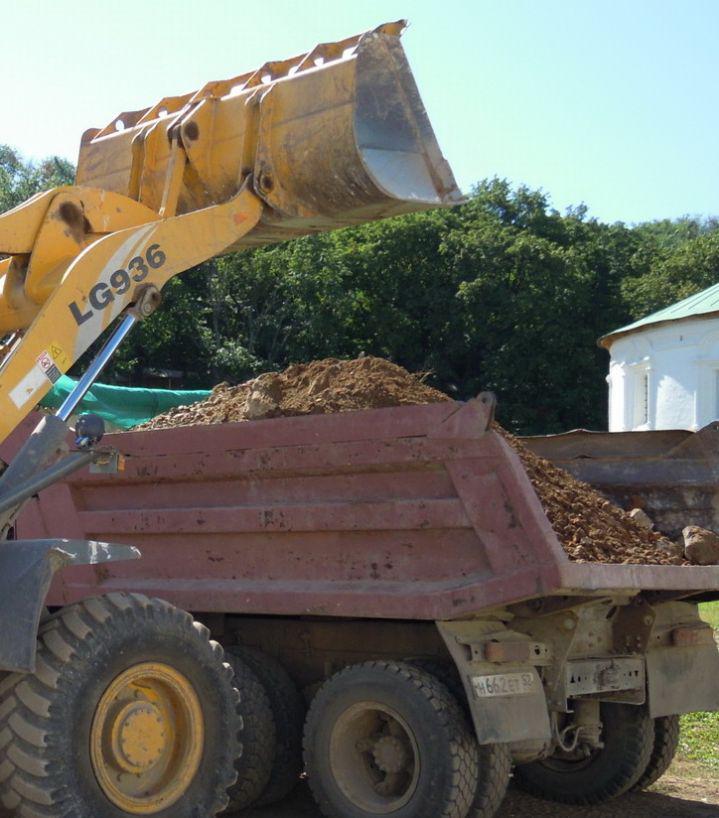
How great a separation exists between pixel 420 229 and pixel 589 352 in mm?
7066

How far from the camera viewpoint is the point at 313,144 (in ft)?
17.7

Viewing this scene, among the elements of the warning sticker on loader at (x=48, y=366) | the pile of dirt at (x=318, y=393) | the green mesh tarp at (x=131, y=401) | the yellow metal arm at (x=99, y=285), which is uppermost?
the yellow metal arm at (x=99, y=285)

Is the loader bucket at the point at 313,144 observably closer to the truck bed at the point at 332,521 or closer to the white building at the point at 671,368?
the truck bed at the point at 332,521

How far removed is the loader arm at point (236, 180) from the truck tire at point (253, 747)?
211cm

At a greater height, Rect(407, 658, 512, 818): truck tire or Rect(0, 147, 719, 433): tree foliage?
Rect(0, 147, 719, 433): tree foliage

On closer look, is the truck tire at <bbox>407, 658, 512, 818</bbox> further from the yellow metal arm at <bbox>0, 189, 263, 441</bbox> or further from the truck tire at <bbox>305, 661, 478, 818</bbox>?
the yellow metal arm at <bbox>0, 189, 263, 441</bbox>

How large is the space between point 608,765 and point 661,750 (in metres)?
0.31

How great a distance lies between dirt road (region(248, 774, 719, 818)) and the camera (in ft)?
20.0

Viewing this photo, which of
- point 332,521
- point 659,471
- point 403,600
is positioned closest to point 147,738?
point 403,600

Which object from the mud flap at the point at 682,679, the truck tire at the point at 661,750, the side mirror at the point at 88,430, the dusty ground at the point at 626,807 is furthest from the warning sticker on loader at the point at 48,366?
the truck tire at the point at 661,750

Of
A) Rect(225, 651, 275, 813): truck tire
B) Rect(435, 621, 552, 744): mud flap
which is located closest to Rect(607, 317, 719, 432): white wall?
Rect(225, 651, 275, 813): truck tire

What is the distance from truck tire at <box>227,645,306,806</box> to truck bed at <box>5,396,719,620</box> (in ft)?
1.52

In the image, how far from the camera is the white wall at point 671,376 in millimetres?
32219

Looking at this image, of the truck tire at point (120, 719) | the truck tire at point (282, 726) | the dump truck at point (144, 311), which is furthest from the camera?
the truck tire at point (282, 726)
